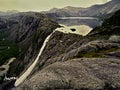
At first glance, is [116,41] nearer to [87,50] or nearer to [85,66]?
[87,50]

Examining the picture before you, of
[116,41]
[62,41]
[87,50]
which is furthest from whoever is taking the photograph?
[62,41]

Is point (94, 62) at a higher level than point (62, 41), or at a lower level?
higher

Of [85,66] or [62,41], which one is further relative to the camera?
[62,41]

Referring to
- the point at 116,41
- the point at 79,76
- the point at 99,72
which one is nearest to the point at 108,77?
the point at 99,72

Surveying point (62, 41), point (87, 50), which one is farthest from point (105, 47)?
point (62, 41)

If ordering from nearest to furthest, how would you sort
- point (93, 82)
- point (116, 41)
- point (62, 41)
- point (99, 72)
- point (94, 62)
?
1. point (93, 82)
2. point (99, 72)
3. point (94, 62)
4. point (116, 41)
5. point (62, 41)

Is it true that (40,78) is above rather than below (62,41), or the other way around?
above

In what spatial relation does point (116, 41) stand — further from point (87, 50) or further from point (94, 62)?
point (94, 62)

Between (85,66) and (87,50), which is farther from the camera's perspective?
(87,50)

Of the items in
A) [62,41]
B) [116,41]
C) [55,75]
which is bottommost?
[62,41]
